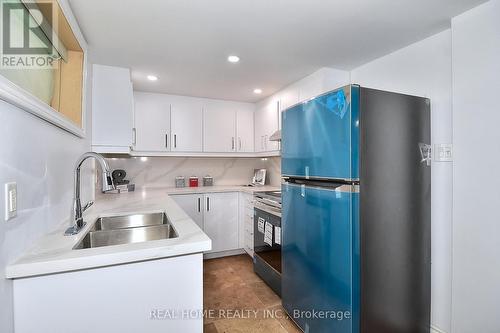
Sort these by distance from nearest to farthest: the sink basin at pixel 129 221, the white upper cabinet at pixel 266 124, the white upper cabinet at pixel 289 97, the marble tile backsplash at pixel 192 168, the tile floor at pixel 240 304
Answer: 1. the sink basin at pixel 129 221
2. the tile floor at pixel 240 304
3. the white upper cabinet at pixel 289 97
4. the white upper cabinet at pixel 266 124
5. the marble tile backsplash at pixel 192 168

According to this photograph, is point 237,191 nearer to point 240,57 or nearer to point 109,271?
point 240,57

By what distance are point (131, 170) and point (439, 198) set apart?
342 centimetres

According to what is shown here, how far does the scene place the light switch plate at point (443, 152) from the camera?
64.1 inches

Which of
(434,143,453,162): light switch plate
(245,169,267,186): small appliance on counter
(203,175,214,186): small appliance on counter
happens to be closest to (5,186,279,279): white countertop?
A: (434,143,453,162): light switch plate

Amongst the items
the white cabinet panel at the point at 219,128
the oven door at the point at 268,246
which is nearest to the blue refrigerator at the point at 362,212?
the oven door at the point at 268,246

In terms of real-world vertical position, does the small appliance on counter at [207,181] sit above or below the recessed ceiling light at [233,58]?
below

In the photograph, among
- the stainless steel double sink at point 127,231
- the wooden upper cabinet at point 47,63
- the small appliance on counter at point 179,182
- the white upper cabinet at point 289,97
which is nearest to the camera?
the wooden upper cabinet at point 47,63

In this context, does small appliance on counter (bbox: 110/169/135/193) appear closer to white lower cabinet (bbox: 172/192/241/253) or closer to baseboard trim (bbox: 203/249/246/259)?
white lower cabinet (bbox: 172/192/241/253)

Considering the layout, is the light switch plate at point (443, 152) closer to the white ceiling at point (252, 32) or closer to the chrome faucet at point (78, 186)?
the white ceiling at point (252, 32)

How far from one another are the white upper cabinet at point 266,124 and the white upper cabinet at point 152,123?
4.09ft

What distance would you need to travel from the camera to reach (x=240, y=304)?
2154 millimetres

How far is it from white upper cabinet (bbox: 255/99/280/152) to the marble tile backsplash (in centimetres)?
41

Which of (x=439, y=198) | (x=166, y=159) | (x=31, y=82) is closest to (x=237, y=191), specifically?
(x=166, y=159)

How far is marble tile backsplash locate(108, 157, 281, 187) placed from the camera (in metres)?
3.35
